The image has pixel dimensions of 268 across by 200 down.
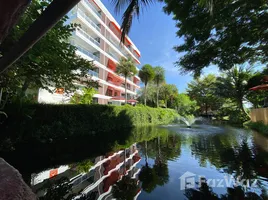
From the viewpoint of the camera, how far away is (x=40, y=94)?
1792 centimetres

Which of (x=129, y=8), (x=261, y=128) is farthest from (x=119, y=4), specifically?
(x=261, y=128)

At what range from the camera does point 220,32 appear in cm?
638

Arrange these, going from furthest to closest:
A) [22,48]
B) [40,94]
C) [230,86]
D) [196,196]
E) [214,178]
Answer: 1. [230,86]
2. [40,94]
3. [214,178]
4. [196,196]
5. [22,48]

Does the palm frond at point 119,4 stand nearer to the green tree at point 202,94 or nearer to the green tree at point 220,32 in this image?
the green tree at point 220,32

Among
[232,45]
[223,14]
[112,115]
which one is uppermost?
[223,14]

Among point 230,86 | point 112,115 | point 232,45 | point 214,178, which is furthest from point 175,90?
point 214,178

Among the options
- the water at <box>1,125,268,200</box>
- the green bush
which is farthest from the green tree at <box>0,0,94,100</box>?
the water at <box>1,125,268,200</box>

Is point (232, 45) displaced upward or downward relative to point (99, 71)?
downward

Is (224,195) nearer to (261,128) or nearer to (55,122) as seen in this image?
(55,122)

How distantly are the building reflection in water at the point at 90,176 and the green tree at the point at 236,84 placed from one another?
19.8 metres

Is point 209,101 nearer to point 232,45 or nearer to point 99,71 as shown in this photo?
point 99,71

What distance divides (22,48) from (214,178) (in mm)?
4223

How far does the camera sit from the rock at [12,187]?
158 centimetres

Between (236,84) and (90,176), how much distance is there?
22.2 meters
